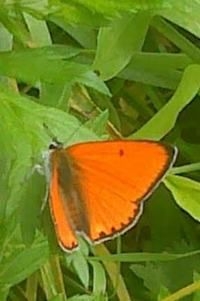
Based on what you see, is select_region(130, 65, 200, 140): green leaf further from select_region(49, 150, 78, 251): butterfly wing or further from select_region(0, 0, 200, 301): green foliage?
select_region(49, 150, 78, 251): butterfly wing

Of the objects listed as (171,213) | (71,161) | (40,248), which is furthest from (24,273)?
(171,213)

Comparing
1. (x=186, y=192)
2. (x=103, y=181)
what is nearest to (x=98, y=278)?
(x=186, y=192)

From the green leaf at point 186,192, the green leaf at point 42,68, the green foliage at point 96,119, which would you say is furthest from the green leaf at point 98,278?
the green leaf at point 42,68

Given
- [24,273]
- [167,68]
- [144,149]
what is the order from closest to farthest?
1. [144,149]
2. [24,273]
3. [167,68]

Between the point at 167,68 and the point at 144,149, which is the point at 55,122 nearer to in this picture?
the point at 144,149

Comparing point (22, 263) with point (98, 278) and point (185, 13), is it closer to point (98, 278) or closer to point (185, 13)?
point (98, 278)

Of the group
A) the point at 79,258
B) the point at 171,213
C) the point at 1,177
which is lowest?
the point at 171,213
